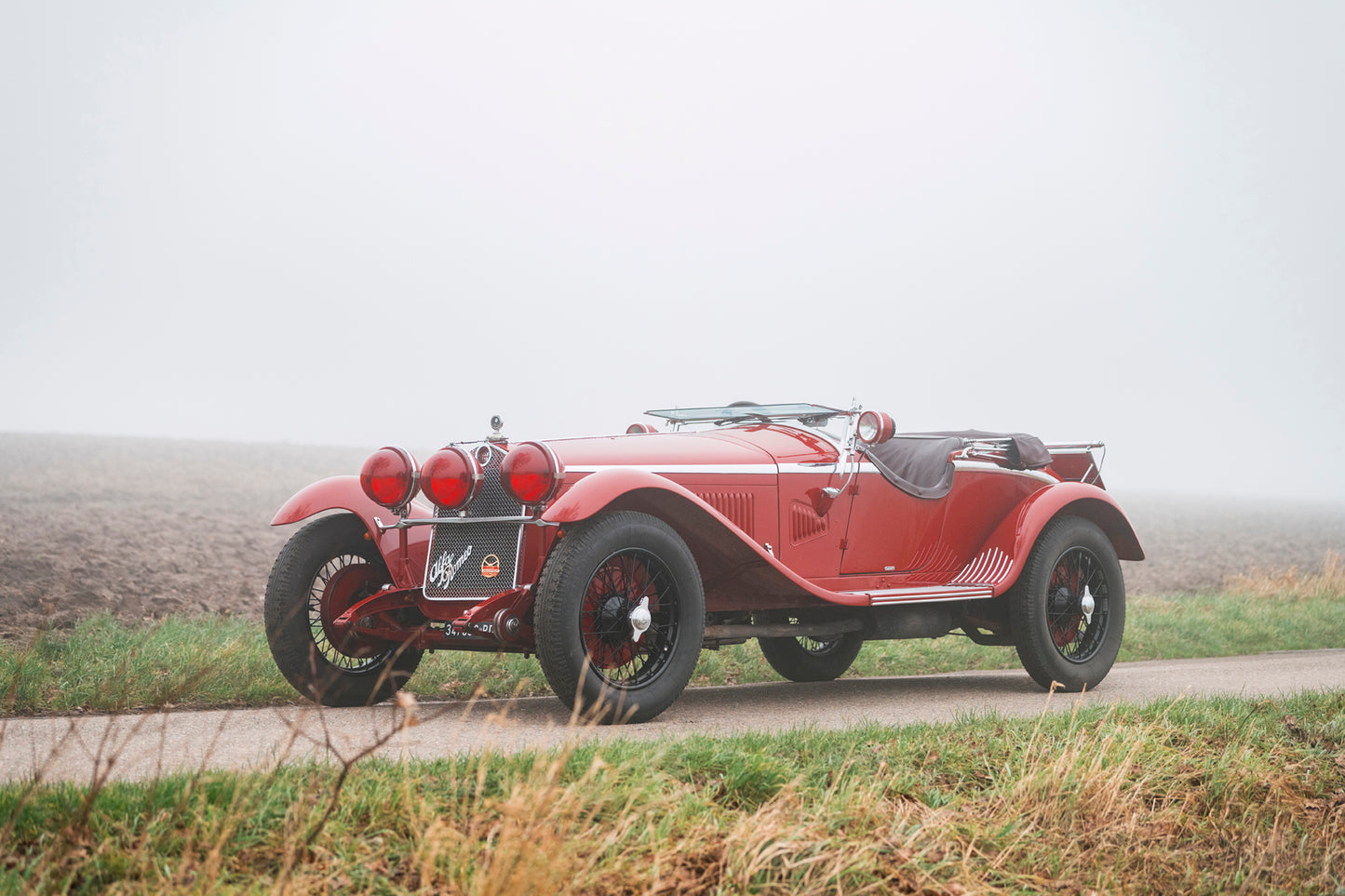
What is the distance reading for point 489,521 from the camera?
535 cm

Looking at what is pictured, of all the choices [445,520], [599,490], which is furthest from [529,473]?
[445,520]

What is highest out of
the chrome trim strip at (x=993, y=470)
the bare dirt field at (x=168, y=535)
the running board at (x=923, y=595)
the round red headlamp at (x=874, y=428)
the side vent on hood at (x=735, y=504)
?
the round red headlamp at (x=874, y=428)

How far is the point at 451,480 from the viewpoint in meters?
5.40

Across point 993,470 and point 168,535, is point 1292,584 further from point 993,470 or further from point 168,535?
point 168,535

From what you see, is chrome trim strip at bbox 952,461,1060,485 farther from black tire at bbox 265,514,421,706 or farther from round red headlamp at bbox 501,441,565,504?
black tire at bbox 265,514,421,706

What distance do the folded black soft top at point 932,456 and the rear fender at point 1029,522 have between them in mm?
321

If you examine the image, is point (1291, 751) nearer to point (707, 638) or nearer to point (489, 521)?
point (707, 638)

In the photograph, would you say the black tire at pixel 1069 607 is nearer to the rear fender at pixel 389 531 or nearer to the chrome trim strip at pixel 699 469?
the chrome trim strip at pixel 699 469

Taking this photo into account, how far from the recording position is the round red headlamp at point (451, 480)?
17.7 ft

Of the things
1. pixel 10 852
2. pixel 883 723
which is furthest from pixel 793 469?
pixel 10 852

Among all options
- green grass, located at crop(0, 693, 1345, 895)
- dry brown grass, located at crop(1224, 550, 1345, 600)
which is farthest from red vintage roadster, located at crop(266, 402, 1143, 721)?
dry brown grass, located at crop(1224, 550, 1345, 600)

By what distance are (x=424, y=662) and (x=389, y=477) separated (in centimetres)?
177

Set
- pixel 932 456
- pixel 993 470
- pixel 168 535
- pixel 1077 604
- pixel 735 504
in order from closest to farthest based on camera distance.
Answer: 1. pixel 735 504
2. pixel 932 456
3. pixel 1077 604
4. pixel 993 470
5. pixel 168 535

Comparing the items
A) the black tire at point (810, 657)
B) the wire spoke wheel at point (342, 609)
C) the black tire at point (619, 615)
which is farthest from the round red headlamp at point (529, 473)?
the black tire at point (810, 657)
